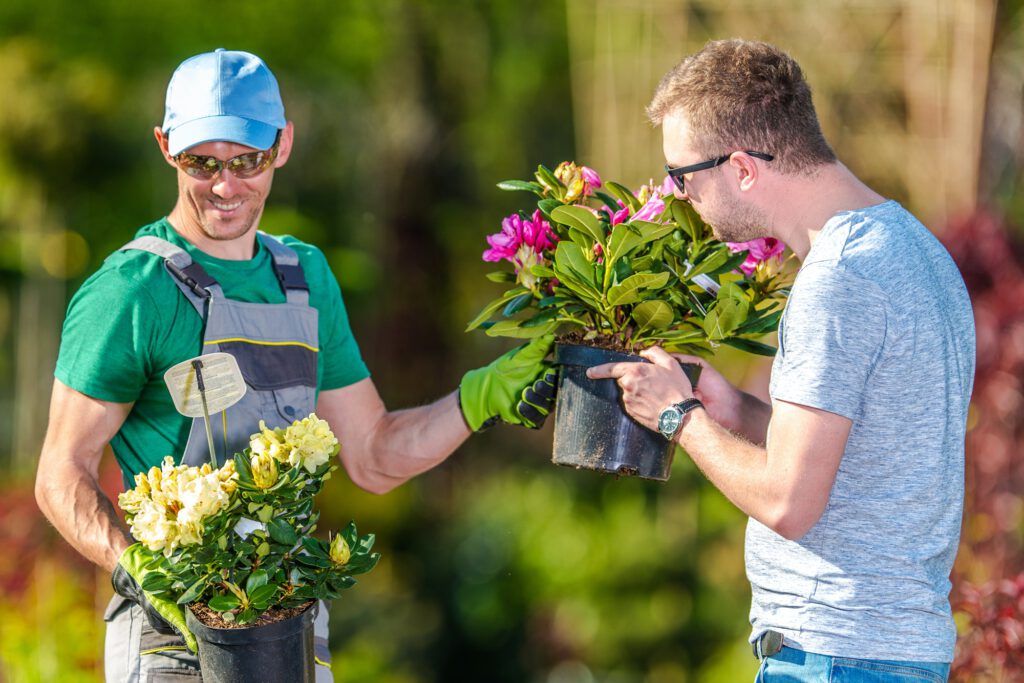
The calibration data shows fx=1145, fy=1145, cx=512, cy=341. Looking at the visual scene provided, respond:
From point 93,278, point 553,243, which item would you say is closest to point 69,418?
point 93,278

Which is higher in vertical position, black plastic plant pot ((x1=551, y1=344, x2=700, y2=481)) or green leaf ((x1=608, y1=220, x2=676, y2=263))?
green leaf ((x1=608, y1=220, x2=676, y2=263))

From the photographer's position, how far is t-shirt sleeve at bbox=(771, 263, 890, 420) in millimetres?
1921

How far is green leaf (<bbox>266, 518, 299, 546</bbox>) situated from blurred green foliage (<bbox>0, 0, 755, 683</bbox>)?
3562 mm

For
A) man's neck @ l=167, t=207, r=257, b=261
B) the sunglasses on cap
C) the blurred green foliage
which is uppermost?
the sunglasses on cap

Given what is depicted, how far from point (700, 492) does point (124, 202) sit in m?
5.45

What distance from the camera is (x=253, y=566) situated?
2.03 metres

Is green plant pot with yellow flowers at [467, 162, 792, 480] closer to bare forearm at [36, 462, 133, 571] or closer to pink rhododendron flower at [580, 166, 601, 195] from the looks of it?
pink rhododendron flower at [580, 166, 601, 195]

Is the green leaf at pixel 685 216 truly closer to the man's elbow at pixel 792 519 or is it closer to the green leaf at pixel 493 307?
the green leaf at pixel 493 307

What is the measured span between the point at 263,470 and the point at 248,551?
0.14 meters

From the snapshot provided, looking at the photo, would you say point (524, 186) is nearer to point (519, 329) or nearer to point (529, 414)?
point (519, 329)

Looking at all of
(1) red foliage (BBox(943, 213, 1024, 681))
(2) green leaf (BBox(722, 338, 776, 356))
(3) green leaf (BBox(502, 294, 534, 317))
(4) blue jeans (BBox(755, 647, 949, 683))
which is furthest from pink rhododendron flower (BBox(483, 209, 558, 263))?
(1) red foliage (BBox(943, 213, 1024, 681))

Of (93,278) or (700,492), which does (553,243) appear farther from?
(700,492)

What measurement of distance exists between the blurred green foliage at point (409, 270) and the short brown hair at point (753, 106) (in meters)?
3.52

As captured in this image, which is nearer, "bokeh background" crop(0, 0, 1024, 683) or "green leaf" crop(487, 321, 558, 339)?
"green leaf" crop(487, 321, 558, 339)
